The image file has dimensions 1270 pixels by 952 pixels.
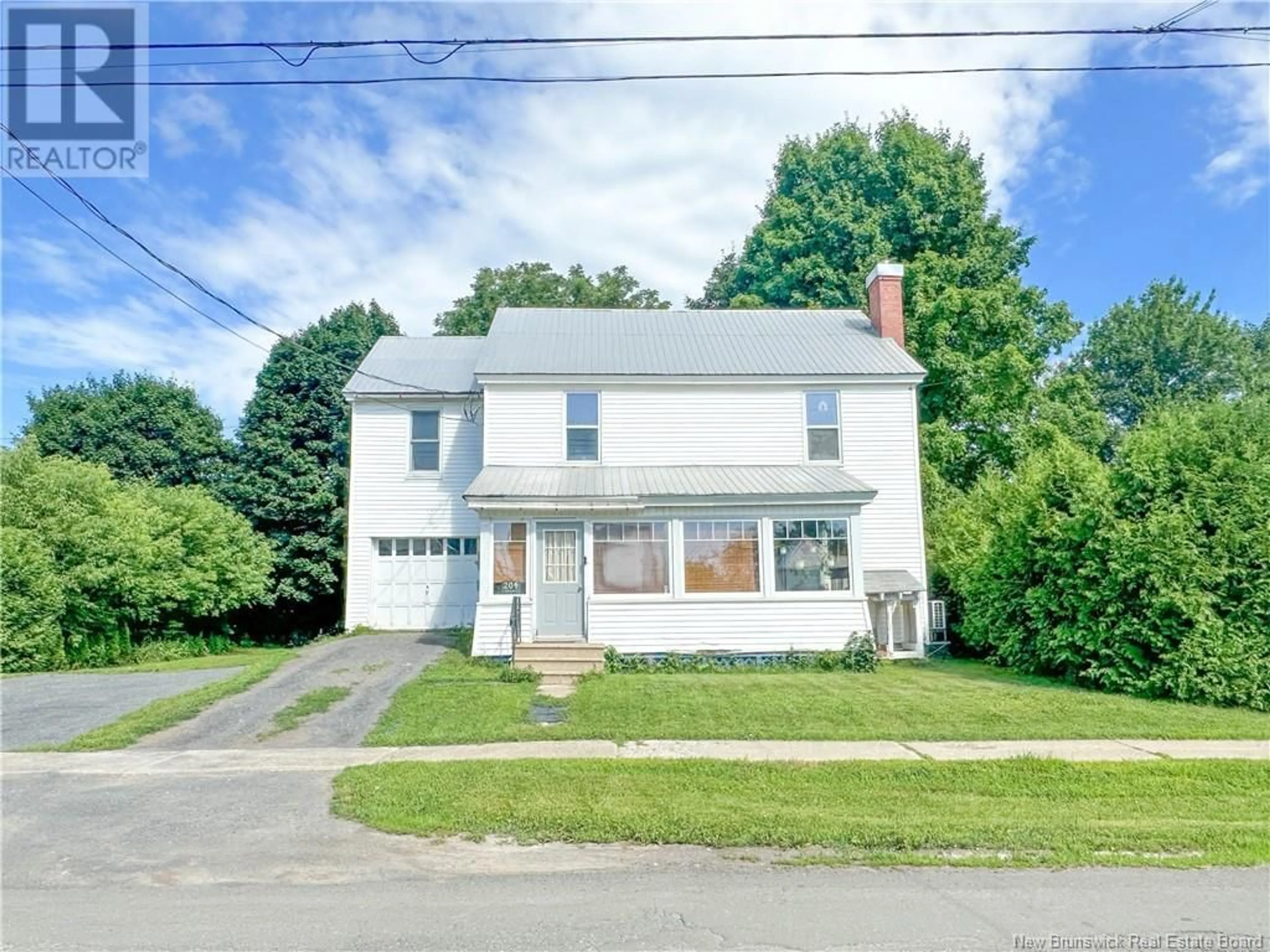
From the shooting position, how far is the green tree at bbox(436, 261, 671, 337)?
3403 centimetres

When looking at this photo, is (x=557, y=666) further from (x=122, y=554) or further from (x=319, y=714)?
(x=122, y=554)

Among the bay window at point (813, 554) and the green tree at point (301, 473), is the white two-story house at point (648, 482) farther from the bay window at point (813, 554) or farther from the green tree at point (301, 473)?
the green tree at point (301, 473)

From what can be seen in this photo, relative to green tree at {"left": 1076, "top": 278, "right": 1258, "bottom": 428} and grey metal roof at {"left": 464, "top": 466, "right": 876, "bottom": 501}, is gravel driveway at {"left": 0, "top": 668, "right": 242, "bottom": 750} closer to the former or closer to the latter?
grey metal roof at {"left": 464, "top": 466, "right": 876, "bottom": 501}

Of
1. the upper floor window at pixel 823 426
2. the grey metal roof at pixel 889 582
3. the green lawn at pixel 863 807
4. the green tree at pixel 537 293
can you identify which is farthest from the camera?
the green tree at pixel 537 293

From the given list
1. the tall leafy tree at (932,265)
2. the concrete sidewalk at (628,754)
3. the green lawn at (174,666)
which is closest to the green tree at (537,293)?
the tall leafy tree at (932,265)

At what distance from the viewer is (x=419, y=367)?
20.8 m

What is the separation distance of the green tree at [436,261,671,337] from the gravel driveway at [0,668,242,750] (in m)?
21.6

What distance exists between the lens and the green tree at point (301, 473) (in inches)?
935

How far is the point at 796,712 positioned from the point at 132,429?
26.1 metres

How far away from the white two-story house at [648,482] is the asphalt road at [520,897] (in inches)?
323

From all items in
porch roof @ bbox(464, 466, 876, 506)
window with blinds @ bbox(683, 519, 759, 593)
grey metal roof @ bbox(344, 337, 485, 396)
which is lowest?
window with blinds @ bbox(683, 519, 759, 593)

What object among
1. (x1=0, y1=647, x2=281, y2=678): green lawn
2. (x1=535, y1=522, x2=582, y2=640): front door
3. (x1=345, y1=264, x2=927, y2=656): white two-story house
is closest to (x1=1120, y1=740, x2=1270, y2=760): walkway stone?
(x1=345, y1=264, x2=927, y2=656): white two-story house

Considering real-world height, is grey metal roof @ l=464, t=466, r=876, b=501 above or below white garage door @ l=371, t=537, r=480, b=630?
above

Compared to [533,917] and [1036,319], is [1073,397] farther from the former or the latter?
[533,917]
